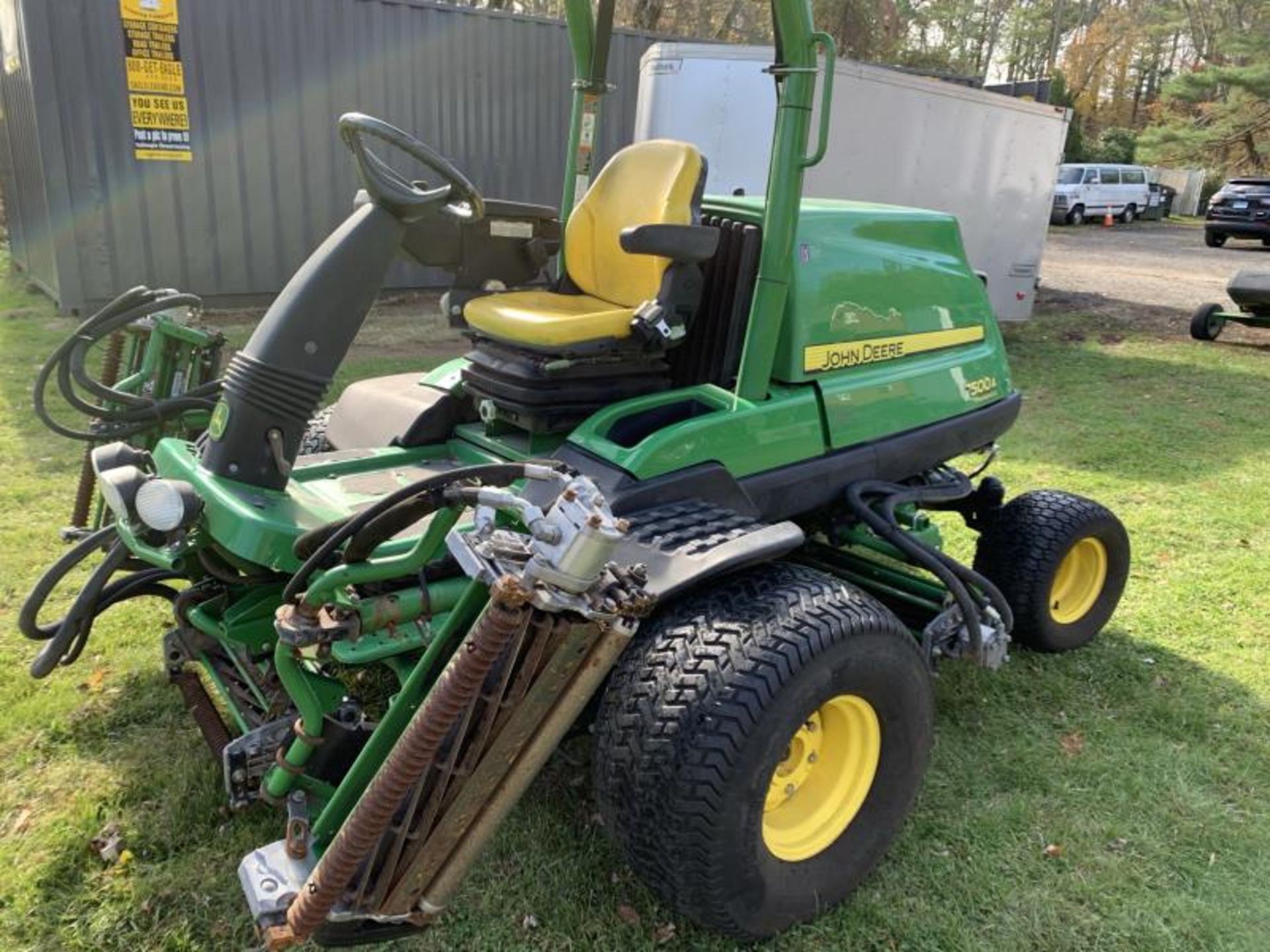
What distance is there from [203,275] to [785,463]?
25.8 ft

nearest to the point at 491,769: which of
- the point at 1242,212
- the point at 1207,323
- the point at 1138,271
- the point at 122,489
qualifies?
the point at 122,489

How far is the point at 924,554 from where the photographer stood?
9.79 ft

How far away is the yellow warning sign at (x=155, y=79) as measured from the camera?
839 cm

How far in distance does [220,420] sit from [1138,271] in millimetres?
16546

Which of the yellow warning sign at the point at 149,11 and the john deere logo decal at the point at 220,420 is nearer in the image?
the john deere logo decal at the point at 220,420

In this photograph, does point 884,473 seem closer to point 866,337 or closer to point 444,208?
point 866,337

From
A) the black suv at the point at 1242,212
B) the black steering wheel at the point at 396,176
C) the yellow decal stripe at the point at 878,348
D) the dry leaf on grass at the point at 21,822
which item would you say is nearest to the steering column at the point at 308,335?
the black steering wheel at the point at 396,176

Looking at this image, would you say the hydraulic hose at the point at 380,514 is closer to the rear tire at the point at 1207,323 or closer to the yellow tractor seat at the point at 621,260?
the yellow tractor seat at the point at 621,260

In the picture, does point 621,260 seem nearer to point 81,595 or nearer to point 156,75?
point 81,595

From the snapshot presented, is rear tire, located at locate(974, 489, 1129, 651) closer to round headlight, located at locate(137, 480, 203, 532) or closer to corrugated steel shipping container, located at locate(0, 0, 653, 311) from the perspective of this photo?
round headlight, located at locate(137, 480, 203, 532)

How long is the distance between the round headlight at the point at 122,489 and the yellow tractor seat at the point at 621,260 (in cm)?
104

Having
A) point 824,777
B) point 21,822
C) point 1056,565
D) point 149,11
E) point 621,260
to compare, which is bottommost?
point 21,822

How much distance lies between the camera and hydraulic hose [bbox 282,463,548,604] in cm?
200

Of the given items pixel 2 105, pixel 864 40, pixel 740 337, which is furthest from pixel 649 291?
pixel 864 40
